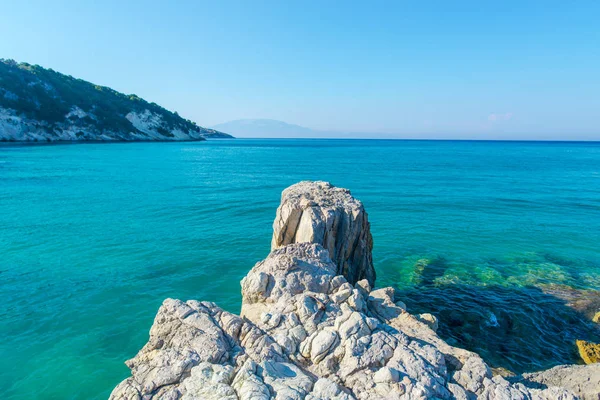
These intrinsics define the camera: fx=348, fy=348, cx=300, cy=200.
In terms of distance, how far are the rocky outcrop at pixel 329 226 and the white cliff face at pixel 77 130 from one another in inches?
4736

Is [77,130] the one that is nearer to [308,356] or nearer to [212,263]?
[212,263]

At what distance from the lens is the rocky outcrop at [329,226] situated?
14.9 metres

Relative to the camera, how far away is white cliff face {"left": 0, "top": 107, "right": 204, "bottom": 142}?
10238 cm

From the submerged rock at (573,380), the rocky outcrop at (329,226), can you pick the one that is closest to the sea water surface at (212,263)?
the submerged rock at (573,380)

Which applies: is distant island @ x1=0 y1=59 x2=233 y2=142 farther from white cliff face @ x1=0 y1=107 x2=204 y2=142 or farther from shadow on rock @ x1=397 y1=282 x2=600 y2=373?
shadow on rock @ x1=397 y1=282 x2=600 y2=373

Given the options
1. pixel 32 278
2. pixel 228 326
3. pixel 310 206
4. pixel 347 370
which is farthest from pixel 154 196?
pixel 347 370

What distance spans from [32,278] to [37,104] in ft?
421

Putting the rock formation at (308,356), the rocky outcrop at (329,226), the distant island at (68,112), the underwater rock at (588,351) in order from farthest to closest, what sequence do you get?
the distant island at (68,112) < the rocky outcrop at (329,226) < the underwater rock at (588,351) < the rock formation at (308,356)

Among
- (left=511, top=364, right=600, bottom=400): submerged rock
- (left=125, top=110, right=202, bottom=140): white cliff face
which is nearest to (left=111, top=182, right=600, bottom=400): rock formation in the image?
(left=511, top=364, right=600, bottom=400): submerged rock

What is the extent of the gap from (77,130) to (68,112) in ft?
25.6

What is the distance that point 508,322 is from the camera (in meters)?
15.9

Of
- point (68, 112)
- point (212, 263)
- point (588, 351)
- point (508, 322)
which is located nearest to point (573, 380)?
point (588, 351)

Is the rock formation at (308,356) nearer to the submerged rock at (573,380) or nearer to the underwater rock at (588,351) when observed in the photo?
the submerged rock at (573,380)

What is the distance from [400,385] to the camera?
7645 millimetres
